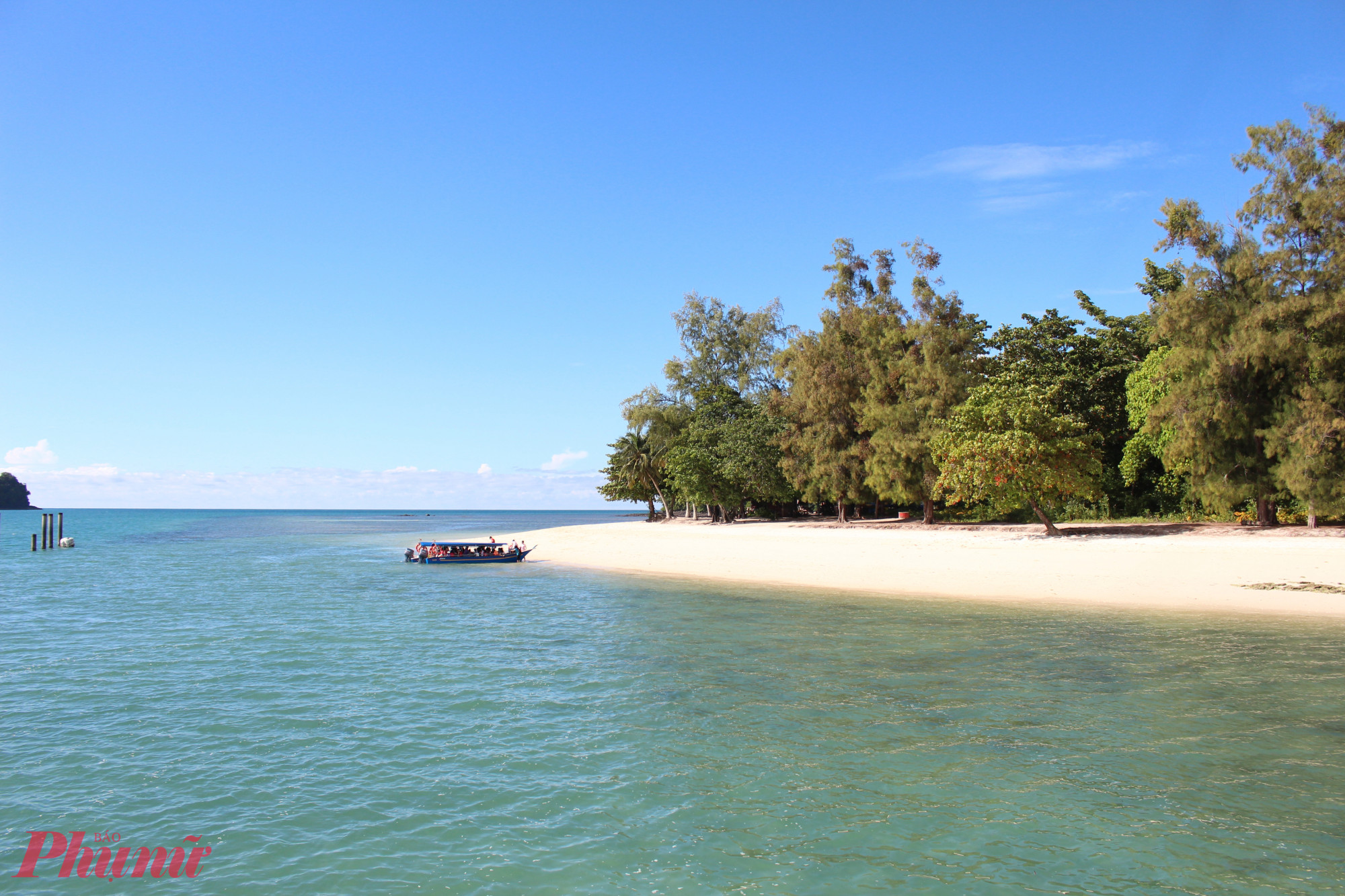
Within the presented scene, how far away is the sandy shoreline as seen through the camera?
22.2m

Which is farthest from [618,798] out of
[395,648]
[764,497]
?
[764,497]

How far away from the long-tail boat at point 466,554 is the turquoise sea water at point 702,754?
20.9 metres

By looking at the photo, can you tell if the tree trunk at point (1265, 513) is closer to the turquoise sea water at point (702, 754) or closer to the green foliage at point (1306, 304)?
the green foliage at point (1306, 304)

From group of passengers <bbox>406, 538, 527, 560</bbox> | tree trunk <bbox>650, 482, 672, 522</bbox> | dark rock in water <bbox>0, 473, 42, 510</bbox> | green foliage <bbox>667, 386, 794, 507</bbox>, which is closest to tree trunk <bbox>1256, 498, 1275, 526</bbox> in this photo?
green foliage <bbox>667, 386, 794, 507</bbox>

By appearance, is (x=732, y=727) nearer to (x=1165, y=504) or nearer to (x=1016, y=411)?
(x=1016, y=411)

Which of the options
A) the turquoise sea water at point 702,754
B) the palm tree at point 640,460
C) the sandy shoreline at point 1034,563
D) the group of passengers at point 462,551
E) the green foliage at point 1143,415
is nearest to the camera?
the turquoise sea water at point 702,754

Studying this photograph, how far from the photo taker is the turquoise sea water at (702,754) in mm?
7191

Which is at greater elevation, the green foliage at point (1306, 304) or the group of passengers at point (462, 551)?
the green foliage at point (1306, 304)

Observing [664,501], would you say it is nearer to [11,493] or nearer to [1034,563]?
[1034,563]

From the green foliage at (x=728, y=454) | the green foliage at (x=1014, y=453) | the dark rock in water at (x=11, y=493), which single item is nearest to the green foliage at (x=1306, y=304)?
the green foliage at (x=1014, y=453)

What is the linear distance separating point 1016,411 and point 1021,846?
98.2 feet

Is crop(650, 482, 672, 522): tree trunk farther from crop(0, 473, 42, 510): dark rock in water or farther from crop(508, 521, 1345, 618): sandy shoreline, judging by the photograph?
crop(0, 473, 42, 510): dark rock in water
